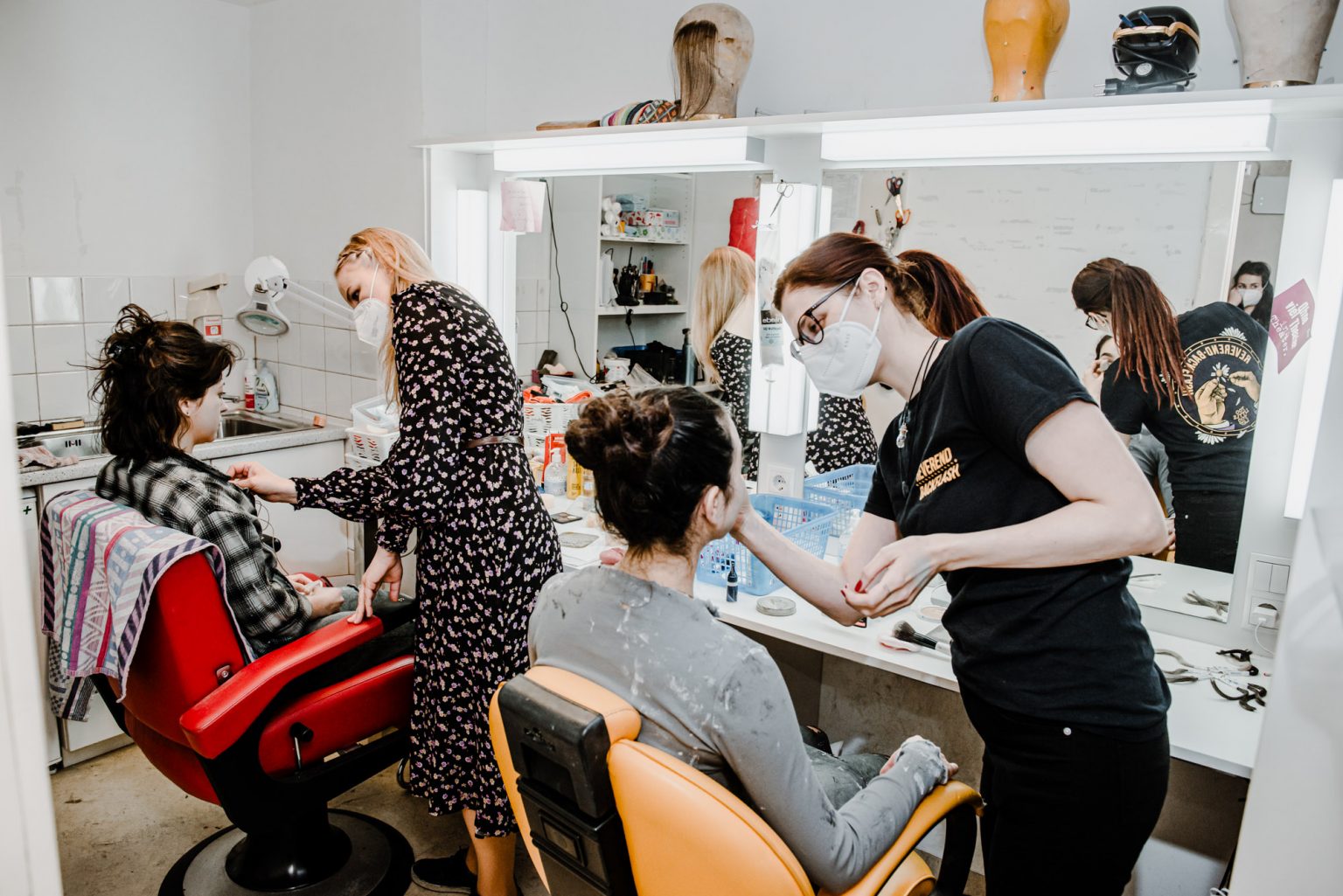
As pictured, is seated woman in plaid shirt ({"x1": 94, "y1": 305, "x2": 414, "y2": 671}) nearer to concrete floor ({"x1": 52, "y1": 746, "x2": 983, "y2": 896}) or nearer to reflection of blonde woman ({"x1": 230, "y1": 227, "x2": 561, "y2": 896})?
reflection of blonde woman ({"x1": 230, "y1": 227, "x2": 561, "y2": 896})

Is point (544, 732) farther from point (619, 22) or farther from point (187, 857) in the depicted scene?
point (619, 22)

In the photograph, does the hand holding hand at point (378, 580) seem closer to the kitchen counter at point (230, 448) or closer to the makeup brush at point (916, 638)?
the kitchen counter at point (230, 448)

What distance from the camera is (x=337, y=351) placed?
3.25 metres

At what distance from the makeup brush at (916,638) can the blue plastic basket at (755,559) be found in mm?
334

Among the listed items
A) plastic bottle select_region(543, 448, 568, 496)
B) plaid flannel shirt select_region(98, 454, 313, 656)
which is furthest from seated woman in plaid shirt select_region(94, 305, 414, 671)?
plastic bottle select_region(543, 448, 568, 496)

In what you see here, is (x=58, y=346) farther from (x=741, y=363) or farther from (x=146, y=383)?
(x=741, y=363)

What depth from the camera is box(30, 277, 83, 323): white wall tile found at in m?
2.93

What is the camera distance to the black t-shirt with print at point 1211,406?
5.83 feet

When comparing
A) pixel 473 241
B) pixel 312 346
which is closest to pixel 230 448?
pixel 312 346

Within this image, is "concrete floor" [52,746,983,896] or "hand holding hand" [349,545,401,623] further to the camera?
"concrete floor" [52,746,983,896]

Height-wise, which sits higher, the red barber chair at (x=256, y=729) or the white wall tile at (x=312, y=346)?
the white wall tile at (x=312, y=346)

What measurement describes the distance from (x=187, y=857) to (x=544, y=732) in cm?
166

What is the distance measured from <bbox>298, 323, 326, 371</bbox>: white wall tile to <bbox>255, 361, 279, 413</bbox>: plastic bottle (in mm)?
174

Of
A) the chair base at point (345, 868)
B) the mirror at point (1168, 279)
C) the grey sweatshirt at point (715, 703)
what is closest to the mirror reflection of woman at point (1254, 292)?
the mirror at point (1168, 279)
